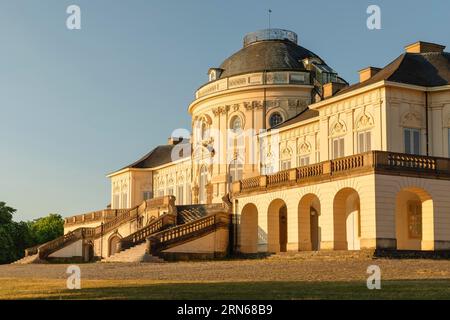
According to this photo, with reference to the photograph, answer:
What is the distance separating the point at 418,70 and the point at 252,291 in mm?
27722

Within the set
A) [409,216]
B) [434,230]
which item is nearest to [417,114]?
[409,216]

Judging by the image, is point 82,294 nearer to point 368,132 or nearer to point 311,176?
point 311,176

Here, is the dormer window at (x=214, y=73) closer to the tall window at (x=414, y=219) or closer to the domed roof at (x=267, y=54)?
the domed roof at (x=267, y=54)

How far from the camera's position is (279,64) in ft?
195

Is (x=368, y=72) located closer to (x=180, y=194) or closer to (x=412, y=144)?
(x=412, y=144)

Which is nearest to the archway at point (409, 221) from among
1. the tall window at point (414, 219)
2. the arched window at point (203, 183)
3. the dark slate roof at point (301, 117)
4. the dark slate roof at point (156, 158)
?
the tall window at point (414, 219)

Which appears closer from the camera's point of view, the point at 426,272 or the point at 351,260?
the point at 426,272

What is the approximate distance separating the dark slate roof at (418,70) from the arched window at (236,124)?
53.4ft

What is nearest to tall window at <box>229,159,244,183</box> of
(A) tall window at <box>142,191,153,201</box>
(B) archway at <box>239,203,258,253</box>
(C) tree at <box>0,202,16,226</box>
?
(B) archway at <box>239,203,258,253</box>

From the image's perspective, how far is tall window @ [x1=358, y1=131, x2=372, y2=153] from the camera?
1646 inches

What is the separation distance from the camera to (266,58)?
197 ft

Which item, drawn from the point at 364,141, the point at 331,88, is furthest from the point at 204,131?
the point at 364,141

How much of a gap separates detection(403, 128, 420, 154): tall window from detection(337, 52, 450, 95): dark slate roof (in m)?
2.52
